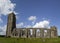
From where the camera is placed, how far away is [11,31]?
87250mm

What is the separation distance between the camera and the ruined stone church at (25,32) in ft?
273

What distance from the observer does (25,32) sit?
85.9 metres

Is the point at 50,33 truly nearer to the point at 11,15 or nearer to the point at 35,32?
the point at 35,32

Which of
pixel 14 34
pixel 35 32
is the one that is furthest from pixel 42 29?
pixel 14 34

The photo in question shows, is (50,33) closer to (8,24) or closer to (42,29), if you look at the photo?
(42,29)

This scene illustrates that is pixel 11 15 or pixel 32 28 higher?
pixel 11 15

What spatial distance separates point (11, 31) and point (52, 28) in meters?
23.4

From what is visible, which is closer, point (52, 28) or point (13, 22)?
point (52, 28)

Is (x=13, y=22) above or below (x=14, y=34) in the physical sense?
above

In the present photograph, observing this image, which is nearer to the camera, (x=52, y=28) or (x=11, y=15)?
(x=52, y=28)

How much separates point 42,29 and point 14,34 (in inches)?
631

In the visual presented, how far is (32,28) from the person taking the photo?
85.4 meters

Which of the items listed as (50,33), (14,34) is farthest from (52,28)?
(14,34)

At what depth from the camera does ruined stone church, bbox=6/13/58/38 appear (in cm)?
8329
